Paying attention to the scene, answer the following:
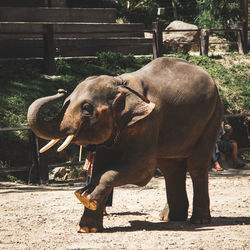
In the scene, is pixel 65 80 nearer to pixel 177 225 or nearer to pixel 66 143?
pixel 177 225

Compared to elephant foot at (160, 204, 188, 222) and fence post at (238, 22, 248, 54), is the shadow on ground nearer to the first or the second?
elephant foot at (160, 204, 188, 222)

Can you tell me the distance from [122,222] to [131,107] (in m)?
1.69

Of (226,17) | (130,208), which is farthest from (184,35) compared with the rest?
(130,208)

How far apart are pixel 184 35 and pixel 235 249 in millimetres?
16019

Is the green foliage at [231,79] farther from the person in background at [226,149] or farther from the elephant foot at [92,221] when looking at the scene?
the elephant foot at [92,221]

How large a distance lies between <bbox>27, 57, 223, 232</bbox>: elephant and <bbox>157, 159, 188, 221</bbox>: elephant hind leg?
0.26 ft

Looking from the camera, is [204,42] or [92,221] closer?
[92,221]

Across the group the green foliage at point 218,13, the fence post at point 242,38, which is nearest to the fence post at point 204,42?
the fence post at point 242,38

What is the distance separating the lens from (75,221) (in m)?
7.68

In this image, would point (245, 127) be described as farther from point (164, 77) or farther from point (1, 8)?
point (164, 77)

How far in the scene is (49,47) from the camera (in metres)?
15.4

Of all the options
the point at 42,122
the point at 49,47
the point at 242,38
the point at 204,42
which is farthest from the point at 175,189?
the point at 242,38

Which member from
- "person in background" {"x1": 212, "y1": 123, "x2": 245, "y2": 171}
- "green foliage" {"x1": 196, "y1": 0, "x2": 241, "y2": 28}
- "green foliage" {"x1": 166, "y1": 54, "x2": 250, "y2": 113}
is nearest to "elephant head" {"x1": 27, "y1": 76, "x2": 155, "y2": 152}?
"person in background" {"x1": 212, "y1": 123, "x2": 245, "y2": 171}

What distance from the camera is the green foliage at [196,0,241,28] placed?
73.0 feet
